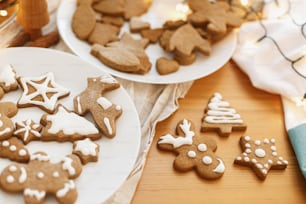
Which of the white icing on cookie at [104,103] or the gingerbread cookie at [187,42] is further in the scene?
the gingerbread cookie at [187,42]

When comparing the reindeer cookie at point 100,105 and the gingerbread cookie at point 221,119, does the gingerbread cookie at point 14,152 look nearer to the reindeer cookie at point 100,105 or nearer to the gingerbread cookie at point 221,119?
the reindeer cookie at point 100,105

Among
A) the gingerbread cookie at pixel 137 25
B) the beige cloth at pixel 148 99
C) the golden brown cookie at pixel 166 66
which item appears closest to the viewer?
the beige cloth at pixel 148 99

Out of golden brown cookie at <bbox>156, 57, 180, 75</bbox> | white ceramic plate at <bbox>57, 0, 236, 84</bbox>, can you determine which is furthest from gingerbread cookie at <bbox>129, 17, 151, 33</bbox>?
golden brown cookie at <bbox>156, 57, 180, 75</bbox>

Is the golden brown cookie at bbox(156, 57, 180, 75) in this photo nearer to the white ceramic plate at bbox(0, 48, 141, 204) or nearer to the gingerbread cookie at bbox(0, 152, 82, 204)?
the white ceramic plate at bbox(0, 48, 141, 204)

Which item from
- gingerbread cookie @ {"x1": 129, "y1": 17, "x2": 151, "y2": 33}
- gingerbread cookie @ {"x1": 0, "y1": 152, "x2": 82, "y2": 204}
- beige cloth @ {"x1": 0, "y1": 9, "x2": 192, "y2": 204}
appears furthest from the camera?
gingerbread cookie @ {"x1": 129, "y1": 17, "x2": 151, "y2": 33}

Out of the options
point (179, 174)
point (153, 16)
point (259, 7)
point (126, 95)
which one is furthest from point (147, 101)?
point (259, 7)

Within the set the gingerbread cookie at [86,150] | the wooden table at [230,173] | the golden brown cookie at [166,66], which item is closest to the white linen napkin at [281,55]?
the wooden table at [230,173]

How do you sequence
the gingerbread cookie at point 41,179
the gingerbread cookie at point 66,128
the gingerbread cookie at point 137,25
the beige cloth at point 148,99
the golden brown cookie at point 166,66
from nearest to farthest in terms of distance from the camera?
the gingerbread cookie at point 41,179, the gingerbread cookie at point 66,128, the beige cloth at point 148,99, the golden brown cookie at point 166,66, the gingerbread cookie at point 137,25
